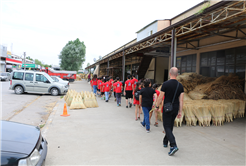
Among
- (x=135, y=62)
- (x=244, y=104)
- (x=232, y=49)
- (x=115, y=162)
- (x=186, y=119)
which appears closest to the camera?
(x=115, y=162)

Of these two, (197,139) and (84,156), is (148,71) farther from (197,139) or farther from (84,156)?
(84,156)

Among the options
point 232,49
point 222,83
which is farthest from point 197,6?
point 222,83

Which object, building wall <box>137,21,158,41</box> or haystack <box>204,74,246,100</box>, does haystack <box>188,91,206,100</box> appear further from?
building wall <box>137,21,158,41</box>

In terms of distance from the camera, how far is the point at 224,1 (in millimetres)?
5188

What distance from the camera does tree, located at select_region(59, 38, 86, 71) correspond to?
4444 centimetres

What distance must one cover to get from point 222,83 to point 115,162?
7.39 meters

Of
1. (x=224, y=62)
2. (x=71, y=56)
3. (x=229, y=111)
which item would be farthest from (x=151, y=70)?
(x=71, y=56)

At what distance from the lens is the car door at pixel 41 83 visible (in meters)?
13.3

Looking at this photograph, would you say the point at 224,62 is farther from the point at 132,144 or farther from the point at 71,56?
the point at 71,56

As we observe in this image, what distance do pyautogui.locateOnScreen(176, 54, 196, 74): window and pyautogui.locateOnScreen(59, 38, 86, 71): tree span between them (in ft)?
114

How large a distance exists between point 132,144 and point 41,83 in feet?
37.2

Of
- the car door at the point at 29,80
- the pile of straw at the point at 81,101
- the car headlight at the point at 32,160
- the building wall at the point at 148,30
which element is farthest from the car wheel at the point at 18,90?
the building wall at the point at 148,30

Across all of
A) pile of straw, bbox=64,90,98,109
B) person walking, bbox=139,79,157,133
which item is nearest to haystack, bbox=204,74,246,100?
person walking, bbox=139,79,157,133

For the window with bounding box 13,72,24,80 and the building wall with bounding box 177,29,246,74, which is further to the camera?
the window with bounding box 13,72,24,80
